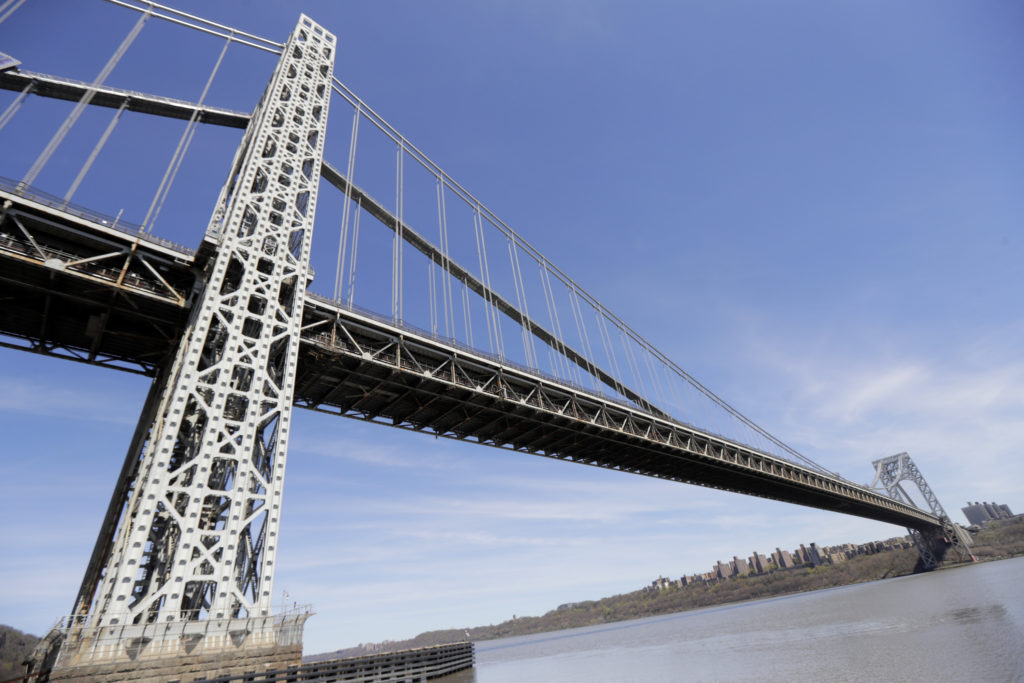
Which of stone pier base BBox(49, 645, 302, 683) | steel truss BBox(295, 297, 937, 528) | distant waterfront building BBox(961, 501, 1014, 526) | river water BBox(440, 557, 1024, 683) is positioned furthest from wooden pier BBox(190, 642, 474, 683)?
distant waterfront building BBox(961, 501, 1014, 526)

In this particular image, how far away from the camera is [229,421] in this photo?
14289 mm

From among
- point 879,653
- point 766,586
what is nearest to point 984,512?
point 766,586

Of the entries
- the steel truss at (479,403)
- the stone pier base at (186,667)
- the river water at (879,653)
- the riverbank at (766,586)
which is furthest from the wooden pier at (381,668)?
the riverbank at (766,586)

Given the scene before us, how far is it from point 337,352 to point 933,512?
136384 millimetres

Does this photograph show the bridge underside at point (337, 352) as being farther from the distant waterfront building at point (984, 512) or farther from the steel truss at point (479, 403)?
the distant waterfront building at point (984, 512)

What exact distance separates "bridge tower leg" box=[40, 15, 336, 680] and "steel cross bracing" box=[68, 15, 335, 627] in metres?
0.04

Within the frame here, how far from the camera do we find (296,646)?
12.5m

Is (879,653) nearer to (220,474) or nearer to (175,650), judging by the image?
(175,650)

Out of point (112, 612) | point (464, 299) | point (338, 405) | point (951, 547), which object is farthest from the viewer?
point (951, 547)

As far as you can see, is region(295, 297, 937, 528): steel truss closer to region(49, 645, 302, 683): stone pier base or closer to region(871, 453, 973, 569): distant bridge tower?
region(49, 645, 302, 683): stone pier base

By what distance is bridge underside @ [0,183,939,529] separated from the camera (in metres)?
14.7

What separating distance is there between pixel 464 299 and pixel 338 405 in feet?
38.5

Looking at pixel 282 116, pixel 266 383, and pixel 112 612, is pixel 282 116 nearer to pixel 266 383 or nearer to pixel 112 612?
pixel 266 383

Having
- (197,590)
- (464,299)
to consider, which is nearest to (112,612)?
(197,590)
